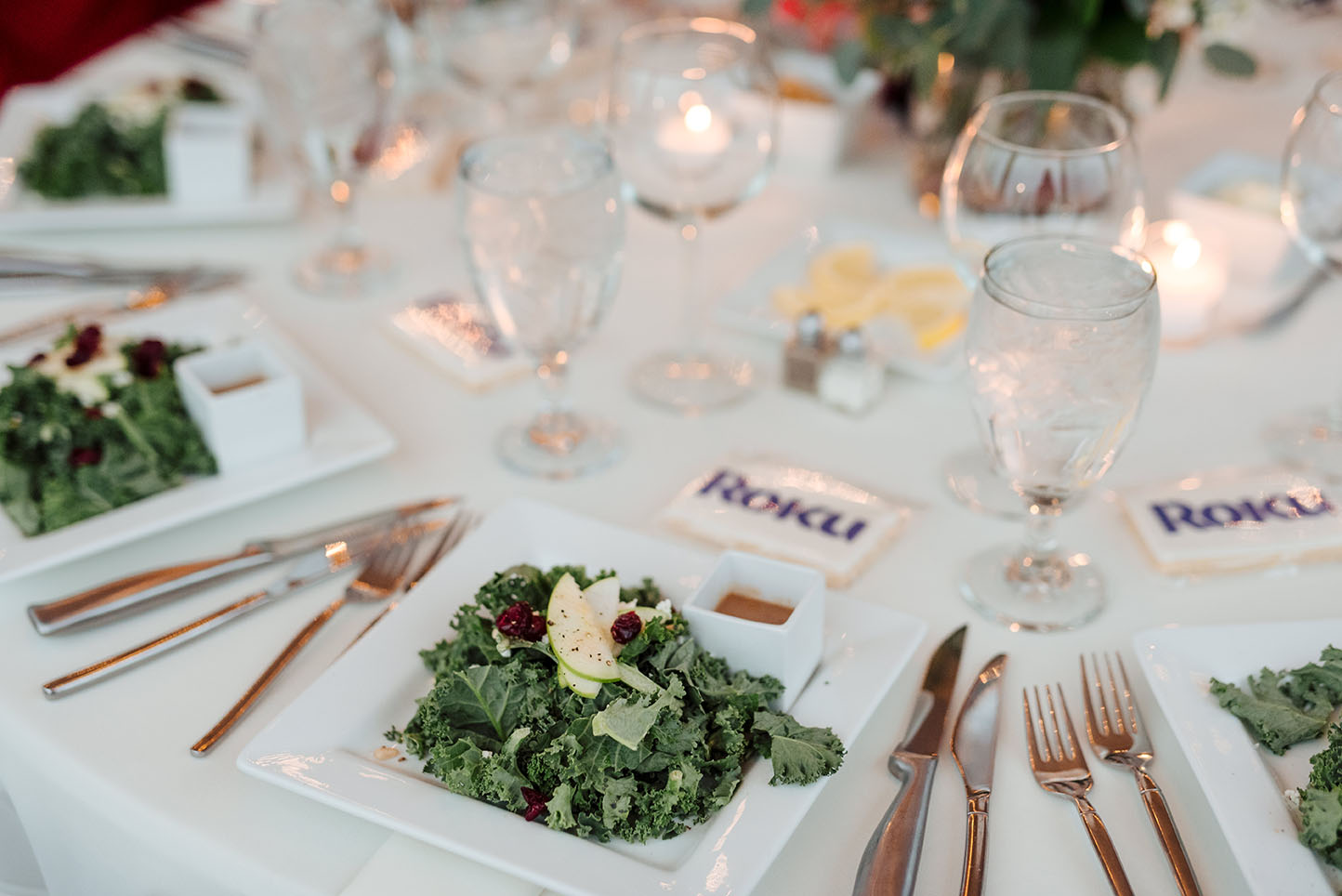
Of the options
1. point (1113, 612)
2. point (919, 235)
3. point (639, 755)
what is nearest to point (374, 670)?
point (639, 755)

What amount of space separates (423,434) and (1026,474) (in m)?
0.66

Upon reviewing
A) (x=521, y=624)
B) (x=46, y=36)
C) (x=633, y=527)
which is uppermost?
(x=521, y=624)

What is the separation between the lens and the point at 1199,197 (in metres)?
1.57

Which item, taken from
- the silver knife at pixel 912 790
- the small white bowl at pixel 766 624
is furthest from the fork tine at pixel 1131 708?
the small white bowl at pixel 766 624

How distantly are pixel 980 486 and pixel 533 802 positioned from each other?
2.00 feet

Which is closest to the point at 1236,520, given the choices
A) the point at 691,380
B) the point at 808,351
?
the point at 808,351

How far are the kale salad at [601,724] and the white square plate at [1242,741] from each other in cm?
26

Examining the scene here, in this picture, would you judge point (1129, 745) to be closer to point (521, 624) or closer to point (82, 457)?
point (521, 624)

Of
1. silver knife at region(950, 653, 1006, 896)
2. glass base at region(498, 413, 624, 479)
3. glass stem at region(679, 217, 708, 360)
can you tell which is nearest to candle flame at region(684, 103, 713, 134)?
glass stem at region(679, 217, 708, 360)

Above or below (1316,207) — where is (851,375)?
below

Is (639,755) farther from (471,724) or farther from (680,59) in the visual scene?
(680,59)

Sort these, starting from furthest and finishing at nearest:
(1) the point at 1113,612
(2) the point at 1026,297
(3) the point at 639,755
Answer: (1) the point at 1113,612
(2) the point at 1026,297
(3) the point at 639,755

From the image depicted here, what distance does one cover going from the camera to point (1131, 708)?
36.6 inches

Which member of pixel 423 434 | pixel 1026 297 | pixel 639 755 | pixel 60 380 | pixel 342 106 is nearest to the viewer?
pixel 639 755
